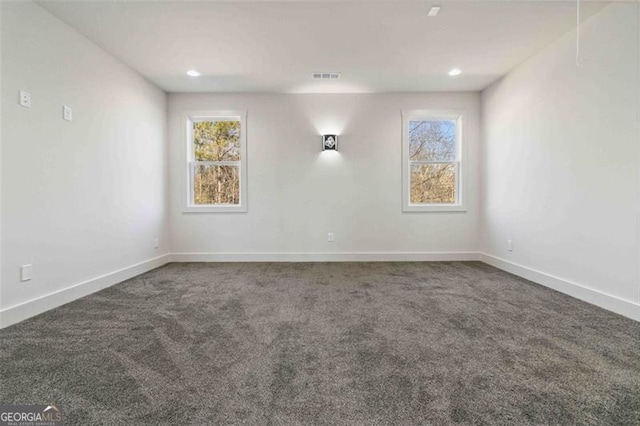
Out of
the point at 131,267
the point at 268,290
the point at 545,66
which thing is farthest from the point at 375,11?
the point at 131,267

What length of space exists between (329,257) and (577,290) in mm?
2894

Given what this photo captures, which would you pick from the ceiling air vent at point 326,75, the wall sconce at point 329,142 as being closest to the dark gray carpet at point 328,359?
the wall sconce at point 329,142

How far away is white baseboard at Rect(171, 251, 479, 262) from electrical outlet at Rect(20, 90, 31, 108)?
2.58 metres

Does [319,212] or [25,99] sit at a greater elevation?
[25,99]

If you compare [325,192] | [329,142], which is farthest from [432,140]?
[325,192]

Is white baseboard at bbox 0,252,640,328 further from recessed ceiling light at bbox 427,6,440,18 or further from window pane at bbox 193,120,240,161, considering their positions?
recessed ceiling light at bbox 427,6,440,18

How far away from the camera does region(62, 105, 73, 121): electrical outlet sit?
8.42 ft

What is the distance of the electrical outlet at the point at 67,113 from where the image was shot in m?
2.57

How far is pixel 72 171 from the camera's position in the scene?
105 inches

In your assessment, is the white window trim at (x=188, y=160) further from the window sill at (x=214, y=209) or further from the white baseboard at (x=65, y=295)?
the white baseboard at (x=65, y=295)

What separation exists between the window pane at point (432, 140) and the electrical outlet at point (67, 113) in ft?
14.0

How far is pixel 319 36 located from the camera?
2.75m

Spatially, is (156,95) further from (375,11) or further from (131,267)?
(375,11)

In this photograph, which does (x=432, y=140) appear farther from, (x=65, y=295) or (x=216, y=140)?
→ (x=65, y=295)
